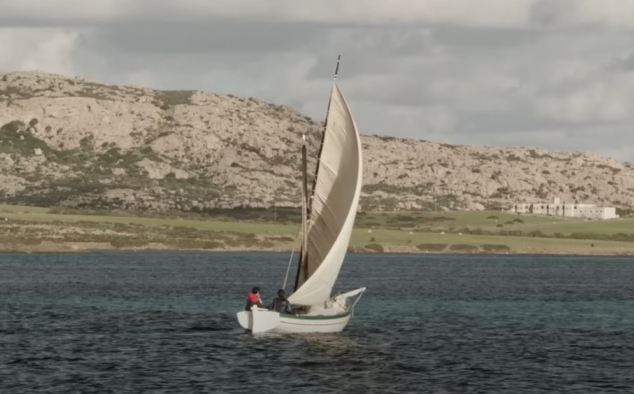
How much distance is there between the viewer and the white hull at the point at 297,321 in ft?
238

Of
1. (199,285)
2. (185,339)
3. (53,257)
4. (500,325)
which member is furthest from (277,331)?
(53,257)

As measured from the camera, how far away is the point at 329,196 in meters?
73.9

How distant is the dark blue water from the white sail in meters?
3.78

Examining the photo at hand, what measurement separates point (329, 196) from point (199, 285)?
2199 inches

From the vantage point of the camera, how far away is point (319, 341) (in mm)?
71500

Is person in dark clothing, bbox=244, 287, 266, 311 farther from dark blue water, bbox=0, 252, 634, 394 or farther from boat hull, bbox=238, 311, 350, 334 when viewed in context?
dark blue water, bbox=0, 252, 634, 394

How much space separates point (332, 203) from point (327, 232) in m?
1.91

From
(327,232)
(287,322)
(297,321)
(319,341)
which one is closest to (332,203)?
(327,232)

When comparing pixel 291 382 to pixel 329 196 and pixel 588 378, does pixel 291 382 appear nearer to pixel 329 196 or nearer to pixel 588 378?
pixel 588 378

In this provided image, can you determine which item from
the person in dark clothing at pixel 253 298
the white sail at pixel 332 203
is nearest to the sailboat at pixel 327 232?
the white sail at pixel 332 203

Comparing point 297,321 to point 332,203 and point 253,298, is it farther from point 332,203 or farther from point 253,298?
point 332,203

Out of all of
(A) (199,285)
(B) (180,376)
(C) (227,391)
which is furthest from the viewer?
(A) (199,285)

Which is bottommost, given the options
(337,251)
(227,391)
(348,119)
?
(227,391)

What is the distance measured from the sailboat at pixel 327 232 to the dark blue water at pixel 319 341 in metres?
1.16
